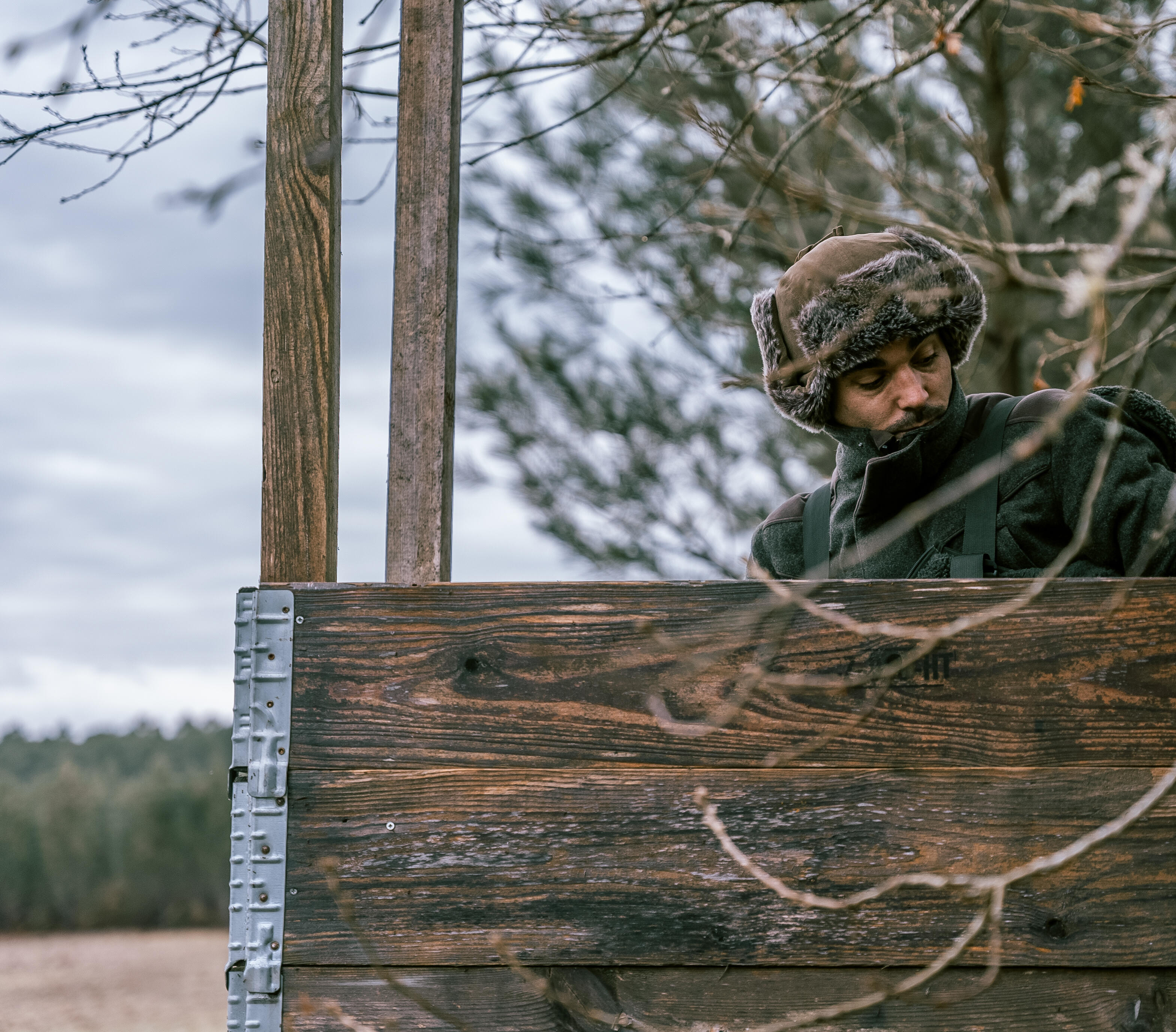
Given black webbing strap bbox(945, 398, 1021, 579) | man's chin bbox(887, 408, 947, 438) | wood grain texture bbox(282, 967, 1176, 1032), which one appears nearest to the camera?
wood grain texture bbox(282, 967, 1176, 1032)

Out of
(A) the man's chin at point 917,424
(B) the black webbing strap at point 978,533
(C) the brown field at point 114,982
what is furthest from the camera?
(C) the brown field at point 114,982

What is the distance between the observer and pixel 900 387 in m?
1.59

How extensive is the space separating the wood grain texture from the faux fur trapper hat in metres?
0.83

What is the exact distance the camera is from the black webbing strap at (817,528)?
1.78 meters

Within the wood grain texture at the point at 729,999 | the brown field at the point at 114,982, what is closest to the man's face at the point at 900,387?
the wood grain texture at the point at 729,999

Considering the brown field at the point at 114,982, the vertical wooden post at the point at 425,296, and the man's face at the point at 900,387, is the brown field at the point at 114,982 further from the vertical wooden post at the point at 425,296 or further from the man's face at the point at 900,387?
the man's face at the point at 900,387

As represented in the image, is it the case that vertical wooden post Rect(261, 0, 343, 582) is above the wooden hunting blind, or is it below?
above

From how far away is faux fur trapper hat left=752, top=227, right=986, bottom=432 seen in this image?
5.19ft

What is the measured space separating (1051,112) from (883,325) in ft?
15.4

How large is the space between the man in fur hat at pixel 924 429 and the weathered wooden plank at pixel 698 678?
23cm

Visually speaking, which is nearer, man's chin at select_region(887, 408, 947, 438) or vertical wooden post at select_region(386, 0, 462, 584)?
vertical wooden post at select_region(386, 0, 462, 584)

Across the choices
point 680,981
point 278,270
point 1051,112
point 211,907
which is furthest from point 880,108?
point 211,907

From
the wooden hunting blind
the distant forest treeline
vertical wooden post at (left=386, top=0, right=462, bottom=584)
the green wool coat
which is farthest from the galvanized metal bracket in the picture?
the distant forest treeline

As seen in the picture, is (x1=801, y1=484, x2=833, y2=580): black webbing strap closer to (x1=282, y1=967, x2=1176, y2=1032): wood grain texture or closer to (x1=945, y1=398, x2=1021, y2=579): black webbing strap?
(x1=945, y1=398, x2=1021, y2=579): black webbing strap
